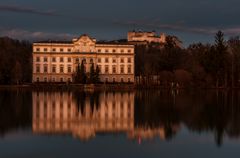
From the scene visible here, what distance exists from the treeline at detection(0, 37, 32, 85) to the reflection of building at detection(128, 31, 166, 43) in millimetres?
49012

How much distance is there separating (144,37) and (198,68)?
70427 mm

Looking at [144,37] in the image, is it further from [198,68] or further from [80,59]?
[198,68]

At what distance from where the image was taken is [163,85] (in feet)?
259

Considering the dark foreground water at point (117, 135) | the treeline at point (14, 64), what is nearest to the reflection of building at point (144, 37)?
the treeline at point (14, 64)

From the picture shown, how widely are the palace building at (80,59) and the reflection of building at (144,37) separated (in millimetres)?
55918

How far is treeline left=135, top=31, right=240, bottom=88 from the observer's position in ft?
251

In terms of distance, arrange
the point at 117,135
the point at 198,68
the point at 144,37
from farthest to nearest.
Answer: the point at 144,37, the point at 198,68, the point at 117,135

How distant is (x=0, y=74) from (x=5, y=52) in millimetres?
9802

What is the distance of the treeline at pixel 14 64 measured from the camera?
254 ft

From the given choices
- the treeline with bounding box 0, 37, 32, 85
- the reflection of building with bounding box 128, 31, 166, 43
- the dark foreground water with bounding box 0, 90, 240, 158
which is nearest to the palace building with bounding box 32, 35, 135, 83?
the treeline with bounding box 0, 37, 32, 85

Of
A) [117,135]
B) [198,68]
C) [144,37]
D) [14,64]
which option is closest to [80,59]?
[14,64]

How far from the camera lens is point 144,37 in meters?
146

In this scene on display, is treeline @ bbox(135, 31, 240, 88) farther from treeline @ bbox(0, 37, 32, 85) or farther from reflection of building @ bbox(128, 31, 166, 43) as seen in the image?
reflection of building @ bbox(128, 31, 166, 43)

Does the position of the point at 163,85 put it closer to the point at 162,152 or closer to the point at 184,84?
the point at 184,84
